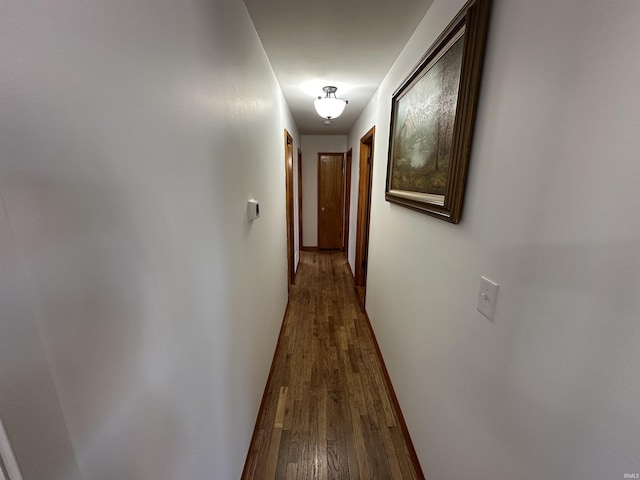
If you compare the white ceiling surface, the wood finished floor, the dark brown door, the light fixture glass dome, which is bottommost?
the wood finished floor

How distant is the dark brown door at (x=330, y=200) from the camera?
507 cm

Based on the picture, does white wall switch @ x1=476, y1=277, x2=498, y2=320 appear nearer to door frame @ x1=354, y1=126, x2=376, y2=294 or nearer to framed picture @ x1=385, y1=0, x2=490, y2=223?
framed picture @ x1=385, y1=0, x2=490, y2=223

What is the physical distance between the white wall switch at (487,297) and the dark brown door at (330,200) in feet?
14.6

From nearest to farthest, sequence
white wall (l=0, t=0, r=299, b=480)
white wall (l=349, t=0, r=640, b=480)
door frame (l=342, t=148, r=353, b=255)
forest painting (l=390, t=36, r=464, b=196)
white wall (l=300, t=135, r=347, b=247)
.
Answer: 1. white wall (l=0, t=0, r=299, b=480)
2. white wall (l=349, t=0, r=640, b=480)
3. forest painting (l=390, t=36, r=464, b=196)
4. door frame (l=342, t=148, r=353, b=255)
5. white wall (l=300, t=135, r=347, b=247)

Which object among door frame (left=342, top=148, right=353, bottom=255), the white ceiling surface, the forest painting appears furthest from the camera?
door frame (left=342, top=148, right=353, bottom=255)

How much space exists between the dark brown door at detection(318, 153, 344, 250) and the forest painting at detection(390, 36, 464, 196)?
3.43m

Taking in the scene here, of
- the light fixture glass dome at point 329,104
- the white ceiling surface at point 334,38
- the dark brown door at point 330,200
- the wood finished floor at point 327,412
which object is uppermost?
A: the white ceiling surface at point 334,38

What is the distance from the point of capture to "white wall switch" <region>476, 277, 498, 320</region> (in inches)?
31.7

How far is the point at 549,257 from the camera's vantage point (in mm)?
616

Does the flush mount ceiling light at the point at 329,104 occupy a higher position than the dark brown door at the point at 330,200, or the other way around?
the flush mount ceiling light at the point at 329,104

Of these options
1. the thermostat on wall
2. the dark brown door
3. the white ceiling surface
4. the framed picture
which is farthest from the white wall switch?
the dark brown door

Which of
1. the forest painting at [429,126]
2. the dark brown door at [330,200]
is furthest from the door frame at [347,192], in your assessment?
the forest painting at [429,126]

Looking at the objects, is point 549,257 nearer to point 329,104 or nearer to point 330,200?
point 329,104

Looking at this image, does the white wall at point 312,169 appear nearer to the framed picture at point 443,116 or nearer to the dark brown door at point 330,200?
the dark brown door at point 330,200
